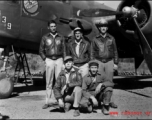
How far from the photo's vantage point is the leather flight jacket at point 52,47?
520cm

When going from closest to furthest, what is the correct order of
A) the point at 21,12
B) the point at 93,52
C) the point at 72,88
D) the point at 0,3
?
1. the point at 72,88
2. the point at 93,52
3. the point at 0,3
4. the point at 21,12

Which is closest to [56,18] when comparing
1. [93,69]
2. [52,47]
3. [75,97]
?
[52,47]

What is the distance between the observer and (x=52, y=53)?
5.17 metres

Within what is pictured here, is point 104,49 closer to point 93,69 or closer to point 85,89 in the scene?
point 93,69

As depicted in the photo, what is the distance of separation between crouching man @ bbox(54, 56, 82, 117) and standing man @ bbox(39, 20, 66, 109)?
2.19 feet

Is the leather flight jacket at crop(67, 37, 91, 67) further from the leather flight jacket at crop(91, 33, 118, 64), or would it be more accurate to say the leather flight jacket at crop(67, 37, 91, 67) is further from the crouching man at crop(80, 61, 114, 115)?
the crouching man at crop(80, 61, 114, 115)

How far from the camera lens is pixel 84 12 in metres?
7.36

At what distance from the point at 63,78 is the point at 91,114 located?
0.92 metres

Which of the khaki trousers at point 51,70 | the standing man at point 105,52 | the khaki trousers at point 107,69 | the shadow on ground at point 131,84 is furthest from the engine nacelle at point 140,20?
the khaki trousers at point 51,70

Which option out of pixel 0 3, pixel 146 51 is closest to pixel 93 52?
pixel 146 51

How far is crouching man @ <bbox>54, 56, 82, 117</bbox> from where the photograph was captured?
4.18 meters

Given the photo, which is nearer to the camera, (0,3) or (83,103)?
(83,103)

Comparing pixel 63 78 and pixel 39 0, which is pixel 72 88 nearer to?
pixel 63 78

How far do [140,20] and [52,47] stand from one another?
12.0 ft
